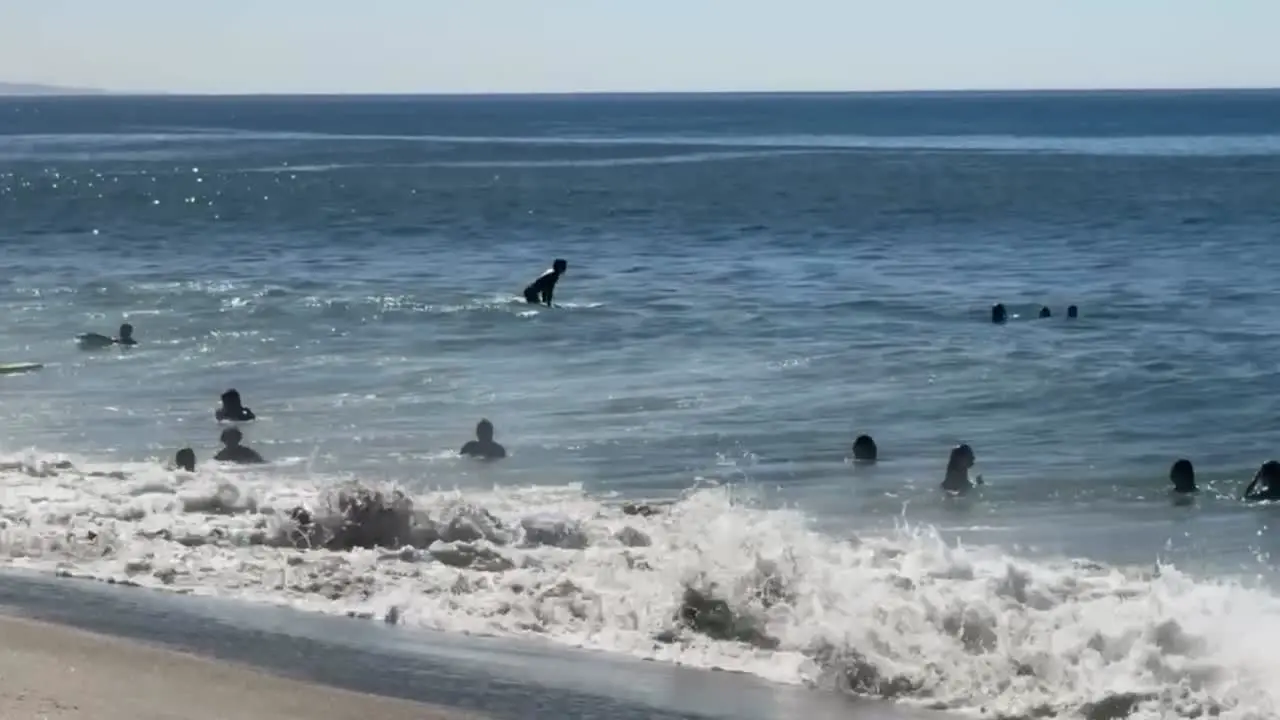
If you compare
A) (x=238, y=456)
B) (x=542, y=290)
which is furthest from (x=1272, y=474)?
(x=542, y=290)

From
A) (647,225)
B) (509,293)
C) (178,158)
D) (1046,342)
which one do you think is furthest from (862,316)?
(178,158)

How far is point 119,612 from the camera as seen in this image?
43.9 ft

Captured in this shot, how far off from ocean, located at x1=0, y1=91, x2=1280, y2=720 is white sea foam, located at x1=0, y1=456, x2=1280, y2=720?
0.03m

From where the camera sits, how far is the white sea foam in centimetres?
1206

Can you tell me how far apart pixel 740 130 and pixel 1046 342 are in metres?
167

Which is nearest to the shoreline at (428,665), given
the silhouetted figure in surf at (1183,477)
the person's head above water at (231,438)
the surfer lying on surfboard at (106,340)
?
the person's head above water at (231,438)

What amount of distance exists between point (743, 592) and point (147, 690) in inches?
174

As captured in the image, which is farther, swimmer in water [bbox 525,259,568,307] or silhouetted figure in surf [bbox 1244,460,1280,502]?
swimmer in water [bbox 525,259,568,307]

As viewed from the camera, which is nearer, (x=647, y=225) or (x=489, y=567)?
(x=489, y=567)

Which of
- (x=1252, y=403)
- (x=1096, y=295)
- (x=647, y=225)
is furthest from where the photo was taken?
(x=647, y=225)

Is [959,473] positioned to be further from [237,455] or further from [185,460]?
[185,460]

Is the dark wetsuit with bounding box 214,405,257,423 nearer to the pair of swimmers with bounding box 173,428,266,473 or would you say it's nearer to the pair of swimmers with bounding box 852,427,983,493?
the pair of swimmers with bounding box 173,428,266,473

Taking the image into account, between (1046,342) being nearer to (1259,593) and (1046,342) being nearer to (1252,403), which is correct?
(1252,403)

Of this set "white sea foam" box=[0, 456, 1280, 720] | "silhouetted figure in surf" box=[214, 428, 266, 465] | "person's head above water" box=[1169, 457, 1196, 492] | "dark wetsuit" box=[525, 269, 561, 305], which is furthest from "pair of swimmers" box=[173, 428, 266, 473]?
"dark wetsuit" box=[525, 269, 561, 305]
